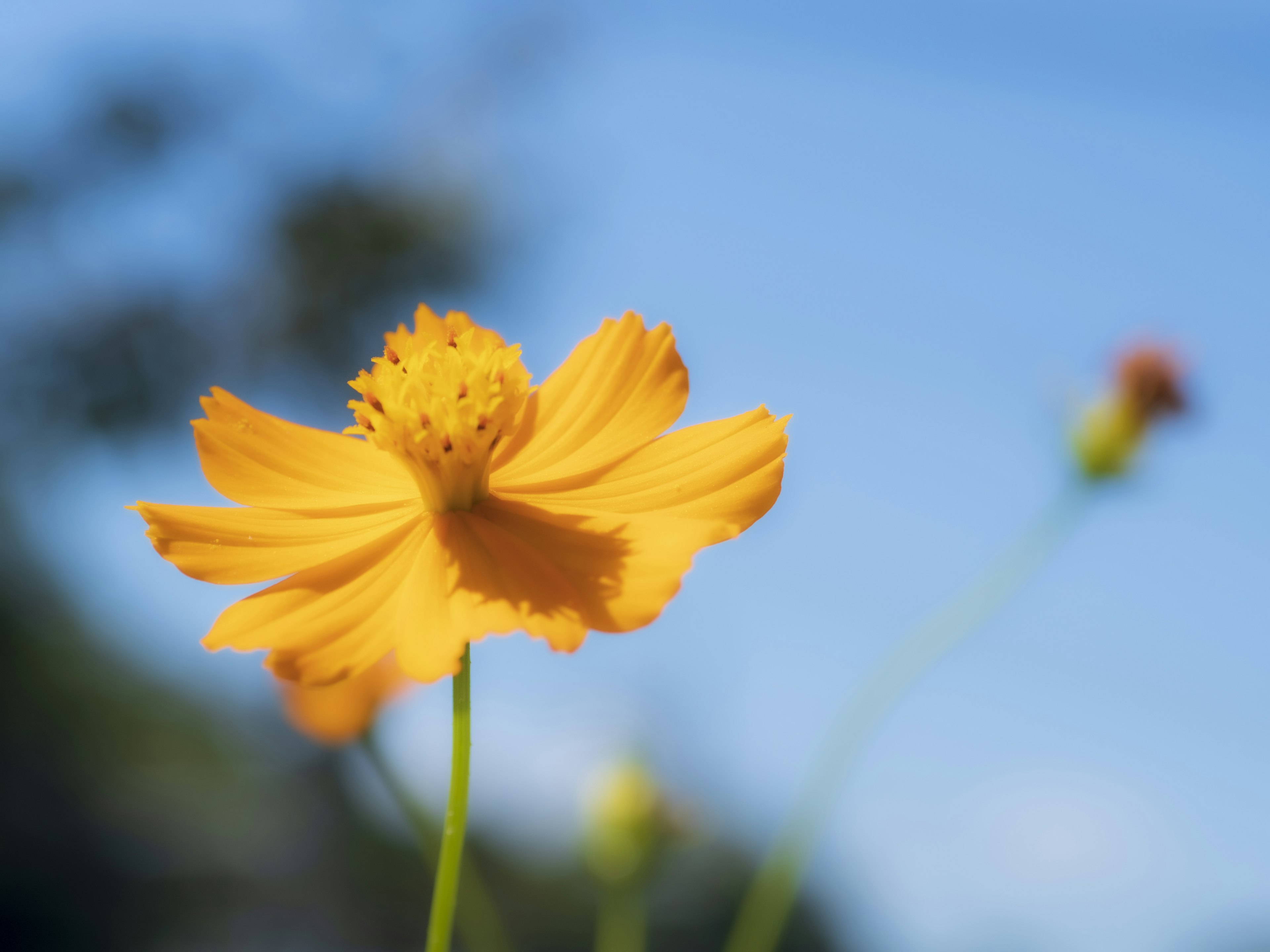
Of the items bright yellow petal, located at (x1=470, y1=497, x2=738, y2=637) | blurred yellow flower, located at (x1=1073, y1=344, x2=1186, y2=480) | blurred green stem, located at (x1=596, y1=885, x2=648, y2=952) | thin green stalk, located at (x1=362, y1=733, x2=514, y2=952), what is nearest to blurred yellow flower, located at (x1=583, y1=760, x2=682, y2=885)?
blurred green stem, located at (x1=596, y1=885, x2=648, y2=952)

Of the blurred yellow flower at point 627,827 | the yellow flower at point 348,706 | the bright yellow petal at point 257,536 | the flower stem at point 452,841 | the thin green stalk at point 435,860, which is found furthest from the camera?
the blurred yellow flower at point 627,827

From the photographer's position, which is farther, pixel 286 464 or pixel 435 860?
pixel 435 860

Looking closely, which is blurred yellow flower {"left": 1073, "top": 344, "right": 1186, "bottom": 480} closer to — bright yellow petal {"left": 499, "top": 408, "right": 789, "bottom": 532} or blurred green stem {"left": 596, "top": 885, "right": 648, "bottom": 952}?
blurred green stem {"left": 596, "top": 885, "right": 648, "bottom": 952}

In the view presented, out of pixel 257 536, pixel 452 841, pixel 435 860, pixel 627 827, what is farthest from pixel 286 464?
pixel 627 827

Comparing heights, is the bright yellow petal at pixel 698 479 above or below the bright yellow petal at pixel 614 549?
above

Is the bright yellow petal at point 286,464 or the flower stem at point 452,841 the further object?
the bright yellow petal at point 286,464

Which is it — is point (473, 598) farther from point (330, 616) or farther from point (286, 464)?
point (286, 464)

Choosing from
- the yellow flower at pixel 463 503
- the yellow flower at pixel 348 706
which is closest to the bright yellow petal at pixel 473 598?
the yellow flower at pixel 463 503

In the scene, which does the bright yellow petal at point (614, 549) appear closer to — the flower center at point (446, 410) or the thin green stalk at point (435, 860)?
the flower center at point (446, 410)
